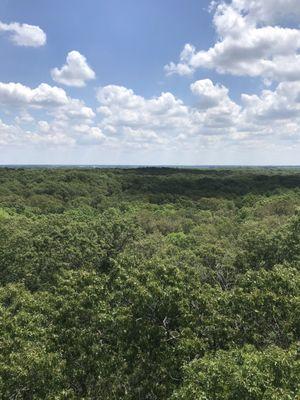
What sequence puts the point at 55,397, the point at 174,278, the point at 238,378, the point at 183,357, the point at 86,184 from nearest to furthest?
the point at 238,378
the point at 55,397
the point at 183,357
the point at 174,278
the point at 86,184

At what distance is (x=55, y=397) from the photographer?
19.4 meters

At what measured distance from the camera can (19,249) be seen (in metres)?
47.0

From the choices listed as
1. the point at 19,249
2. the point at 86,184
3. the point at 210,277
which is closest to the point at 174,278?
the point at 210,277

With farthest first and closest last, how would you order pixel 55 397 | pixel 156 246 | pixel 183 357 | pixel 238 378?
pixel 156 246 < pixel 183 357 < pixel 55 397 < pixel 238 378

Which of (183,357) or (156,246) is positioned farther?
(156,246)

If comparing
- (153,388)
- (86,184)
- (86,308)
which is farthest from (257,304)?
(86,184)

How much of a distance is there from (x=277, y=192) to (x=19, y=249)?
131323 mm

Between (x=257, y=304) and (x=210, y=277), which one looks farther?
(x=210, y=277)

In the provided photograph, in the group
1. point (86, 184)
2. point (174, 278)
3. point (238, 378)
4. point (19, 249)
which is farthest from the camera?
point (86, 184)

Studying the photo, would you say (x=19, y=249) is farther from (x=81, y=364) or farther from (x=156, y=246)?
(x=81, y=364)

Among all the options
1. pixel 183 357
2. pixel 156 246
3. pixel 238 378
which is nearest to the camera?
pixel 238 378

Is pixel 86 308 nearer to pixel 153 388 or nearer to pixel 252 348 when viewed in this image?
pixel 153 388

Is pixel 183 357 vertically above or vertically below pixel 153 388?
above

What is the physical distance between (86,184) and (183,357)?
552 ft
